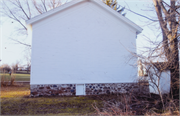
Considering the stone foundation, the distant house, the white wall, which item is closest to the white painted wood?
the distant house

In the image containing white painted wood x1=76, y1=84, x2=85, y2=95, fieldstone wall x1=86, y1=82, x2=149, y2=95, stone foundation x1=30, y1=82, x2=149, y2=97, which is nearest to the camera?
stone foundation x1=30, y1=82, x2=149, y2=97

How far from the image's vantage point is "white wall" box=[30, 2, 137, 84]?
→ 9.34 m

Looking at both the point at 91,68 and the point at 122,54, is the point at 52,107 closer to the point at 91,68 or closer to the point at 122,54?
the point at 91,68

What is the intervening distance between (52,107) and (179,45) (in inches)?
258

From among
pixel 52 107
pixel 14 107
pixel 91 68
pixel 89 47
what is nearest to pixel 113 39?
pixel 89 47

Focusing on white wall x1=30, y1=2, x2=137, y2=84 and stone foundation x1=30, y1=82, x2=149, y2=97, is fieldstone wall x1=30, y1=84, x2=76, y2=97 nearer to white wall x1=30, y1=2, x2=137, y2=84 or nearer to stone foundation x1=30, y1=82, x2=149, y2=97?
stone foundation x1=30, y1=82, x2=149, y2=97

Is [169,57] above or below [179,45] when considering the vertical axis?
below

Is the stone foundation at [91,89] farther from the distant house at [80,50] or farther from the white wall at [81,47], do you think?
the white wall at [81,47]

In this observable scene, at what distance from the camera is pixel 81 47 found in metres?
9.97

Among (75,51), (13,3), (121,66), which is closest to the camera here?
(75,51)

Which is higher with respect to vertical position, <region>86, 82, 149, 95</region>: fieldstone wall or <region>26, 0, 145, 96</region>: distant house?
<region>26, 0, 145, 96</region>: distant house

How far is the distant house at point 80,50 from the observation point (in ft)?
30.5

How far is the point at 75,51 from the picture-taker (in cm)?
984

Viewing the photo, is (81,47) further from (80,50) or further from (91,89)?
(91,89)
